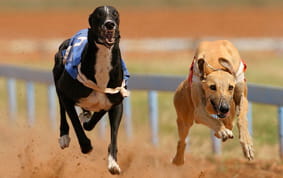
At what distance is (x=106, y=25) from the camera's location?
20.1 ft

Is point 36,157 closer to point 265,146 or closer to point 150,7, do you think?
point 265,146

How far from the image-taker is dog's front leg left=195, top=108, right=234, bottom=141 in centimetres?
635

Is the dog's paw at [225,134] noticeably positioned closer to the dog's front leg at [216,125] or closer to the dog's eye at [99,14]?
the dog's front leg at [216,125]

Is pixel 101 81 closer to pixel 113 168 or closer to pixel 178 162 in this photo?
pixel 113 168

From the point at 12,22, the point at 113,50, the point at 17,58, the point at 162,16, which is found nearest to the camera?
the point at 113,50

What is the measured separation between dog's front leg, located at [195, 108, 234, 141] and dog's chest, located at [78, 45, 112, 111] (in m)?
0.85

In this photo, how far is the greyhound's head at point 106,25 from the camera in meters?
6.13

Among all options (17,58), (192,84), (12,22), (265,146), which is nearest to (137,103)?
(265,146)

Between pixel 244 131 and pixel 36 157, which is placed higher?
pixel 244 131

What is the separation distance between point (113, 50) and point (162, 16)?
3155cm

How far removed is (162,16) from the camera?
37844 millimetres

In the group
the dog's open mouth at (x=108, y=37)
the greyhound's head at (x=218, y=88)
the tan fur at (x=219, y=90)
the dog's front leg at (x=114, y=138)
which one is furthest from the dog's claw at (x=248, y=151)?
the dog's open mouth at (x=108, y=37)

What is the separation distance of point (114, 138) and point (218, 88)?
1.09 meters

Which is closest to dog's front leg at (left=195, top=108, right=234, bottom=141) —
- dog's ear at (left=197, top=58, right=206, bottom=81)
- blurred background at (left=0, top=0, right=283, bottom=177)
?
dog's ear at (left=197, top=58, right=206, bottom=81)
